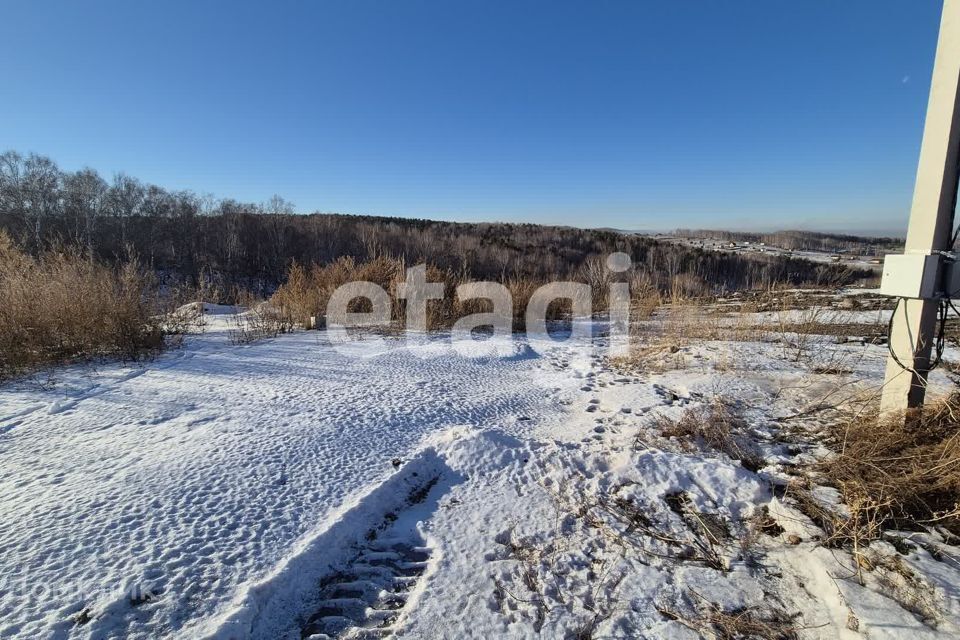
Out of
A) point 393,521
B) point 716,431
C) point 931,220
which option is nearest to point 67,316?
point 393,521

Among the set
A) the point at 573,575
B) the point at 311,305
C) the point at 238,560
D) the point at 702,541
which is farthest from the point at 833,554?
the point at 311,305

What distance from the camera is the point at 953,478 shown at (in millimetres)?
1795

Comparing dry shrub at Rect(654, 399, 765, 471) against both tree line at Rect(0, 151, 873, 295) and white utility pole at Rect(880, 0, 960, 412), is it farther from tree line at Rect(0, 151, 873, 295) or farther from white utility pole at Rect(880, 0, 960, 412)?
tree line at Rect(0, 151, 873, 295)

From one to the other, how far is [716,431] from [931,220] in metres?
1.66

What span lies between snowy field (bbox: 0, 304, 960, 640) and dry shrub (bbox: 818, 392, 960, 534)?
0.86 ft

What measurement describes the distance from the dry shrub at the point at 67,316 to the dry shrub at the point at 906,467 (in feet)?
20.5

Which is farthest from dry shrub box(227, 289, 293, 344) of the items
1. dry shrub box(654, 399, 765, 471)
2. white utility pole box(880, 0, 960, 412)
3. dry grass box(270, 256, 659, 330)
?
white utility pole box(880, 0, 960, 412)

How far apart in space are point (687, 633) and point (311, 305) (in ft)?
22.0

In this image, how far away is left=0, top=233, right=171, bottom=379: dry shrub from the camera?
425 cm

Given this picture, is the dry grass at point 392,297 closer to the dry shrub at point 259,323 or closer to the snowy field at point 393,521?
the dry shrub at point 259,323

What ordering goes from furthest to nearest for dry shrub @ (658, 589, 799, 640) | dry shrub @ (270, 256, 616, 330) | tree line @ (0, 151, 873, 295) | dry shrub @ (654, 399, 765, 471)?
1. tree line @ (0, 151, 873, 295)
2. dry shrub @ (270, 256, 616, 330)
3. dry shrub @ (654, 399, 765, 471)
4. dry shrub @ (658, 589, 799, 640)

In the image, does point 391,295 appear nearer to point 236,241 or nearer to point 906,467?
point 906,467

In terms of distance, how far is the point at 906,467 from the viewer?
78.0 inches

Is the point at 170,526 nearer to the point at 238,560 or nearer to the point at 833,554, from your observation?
the point at 238,560
